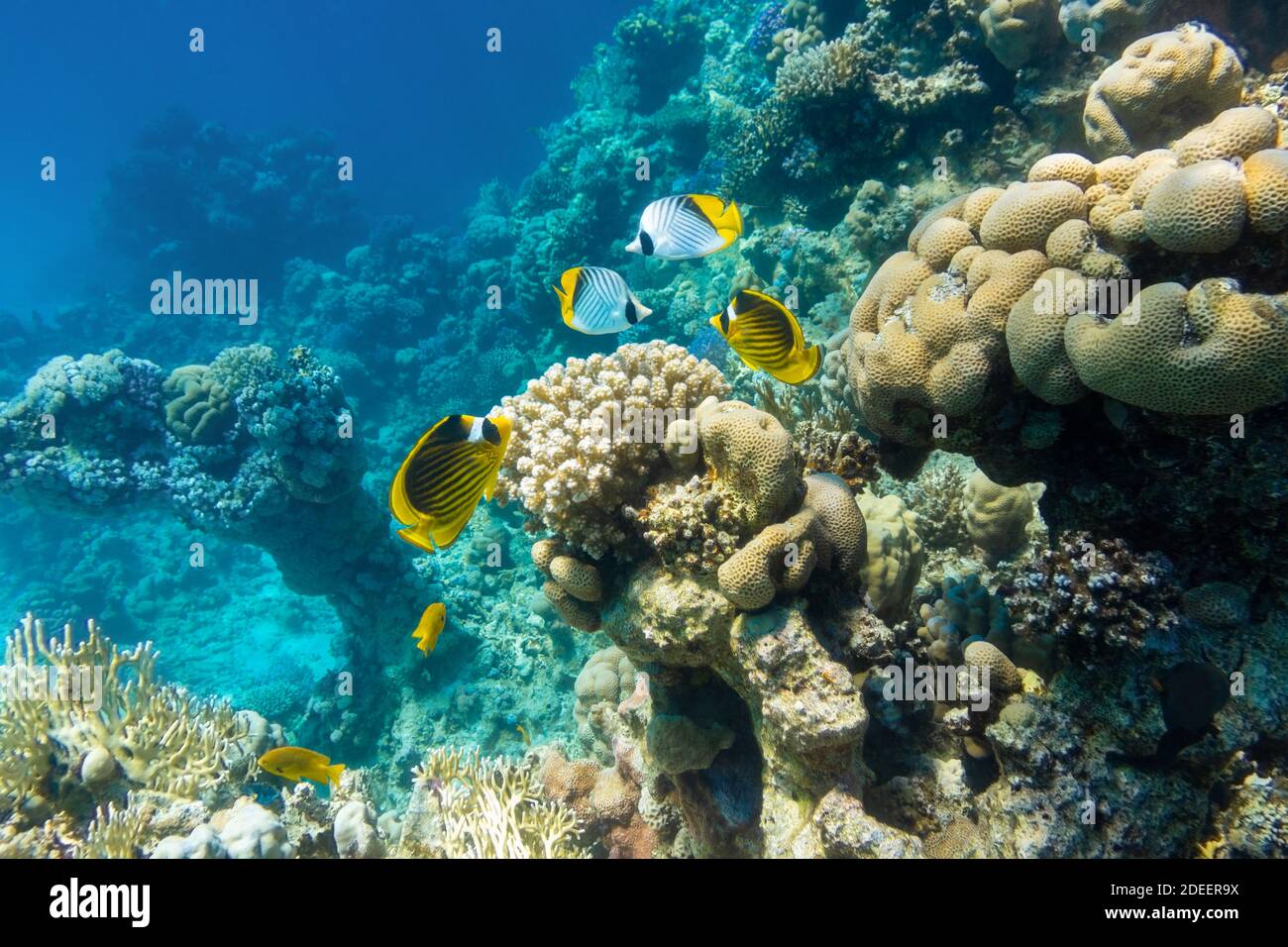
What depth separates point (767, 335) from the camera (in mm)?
3150

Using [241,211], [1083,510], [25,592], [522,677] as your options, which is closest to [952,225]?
[1083,510]

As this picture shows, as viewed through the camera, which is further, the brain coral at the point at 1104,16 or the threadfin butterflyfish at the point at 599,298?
the brain coral at the point at 1104,16

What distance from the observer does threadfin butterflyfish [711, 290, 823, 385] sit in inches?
120

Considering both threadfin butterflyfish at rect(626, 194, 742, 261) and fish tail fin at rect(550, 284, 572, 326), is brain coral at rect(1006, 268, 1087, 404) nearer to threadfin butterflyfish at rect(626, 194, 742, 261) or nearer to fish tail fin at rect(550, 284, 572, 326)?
threadfin butterflyfish at rect(626, 194, 742, 261)

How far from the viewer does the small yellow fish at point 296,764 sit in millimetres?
4504

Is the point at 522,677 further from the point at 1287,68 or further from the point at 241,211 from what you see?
the point at 241,211

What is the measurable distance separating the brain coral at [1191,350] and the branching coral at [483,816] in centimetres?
420

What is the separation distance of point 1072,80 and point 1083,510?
→ 228 inches

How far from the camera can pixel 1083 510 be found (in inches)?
121

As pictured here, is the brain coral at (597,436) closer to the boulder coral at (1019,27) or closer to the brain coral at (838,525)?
the brain coral at (838,525)

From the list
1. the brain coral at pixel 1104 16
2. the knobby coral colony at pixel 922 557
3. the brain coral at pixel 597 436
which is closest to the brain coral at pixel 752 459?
the knobby coral colony at pixel 922 557

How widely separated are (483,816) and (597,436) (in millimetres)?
2831

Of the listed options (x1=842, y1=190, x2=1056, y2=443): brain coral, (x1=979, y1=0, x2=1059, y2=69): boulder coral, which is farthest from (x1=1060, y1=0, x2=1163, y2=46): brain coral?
(x1=842, y1=190, x2=1056, y2=443): brain coral

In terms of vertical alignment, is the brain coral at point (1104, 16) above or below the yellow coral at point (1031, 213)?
above
